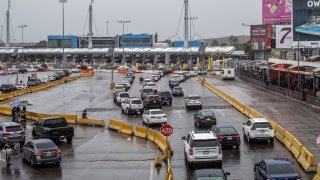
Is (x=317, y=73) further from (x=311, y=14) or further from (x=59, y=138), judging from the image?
(x=59, y=138)

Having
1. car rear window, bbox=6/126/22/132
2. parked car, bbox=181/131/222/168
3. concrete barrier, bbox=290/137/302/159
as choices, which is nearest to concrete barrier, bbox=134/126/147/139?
car rear window, bbox=6/126/22/132

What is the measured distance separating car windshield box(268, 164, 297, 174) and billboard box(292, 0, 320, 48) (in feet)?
151

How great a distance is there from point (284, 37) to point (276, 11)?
19199mm

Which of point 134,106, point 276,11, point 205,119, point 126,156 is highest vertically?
point 276,11

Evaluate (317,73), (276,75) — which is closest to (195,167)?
(317,73)

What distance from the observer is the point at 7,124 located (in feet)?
109

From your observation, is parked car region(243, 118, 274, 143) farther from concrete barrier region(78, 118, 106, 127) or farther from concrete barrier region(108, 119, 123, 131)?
concrete barrier region(78, 118, 106, 127)

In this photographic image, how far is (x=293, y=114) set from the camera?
45.4 m

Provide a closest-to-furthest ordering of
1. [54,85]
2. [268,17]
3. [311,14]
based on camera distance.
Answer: [311,14]
[54,85]
[268,17]

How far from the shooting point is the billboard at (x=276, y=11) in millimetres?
99500

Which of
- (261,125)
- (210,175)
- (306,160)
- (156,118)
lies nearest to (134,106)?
(156,118)

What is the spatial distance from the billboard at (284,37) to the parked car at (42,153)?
63.3 metres

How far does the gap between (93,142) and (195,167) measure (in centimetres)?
1124

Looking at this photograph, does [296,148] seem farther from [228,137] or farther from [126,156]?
[126,156]
